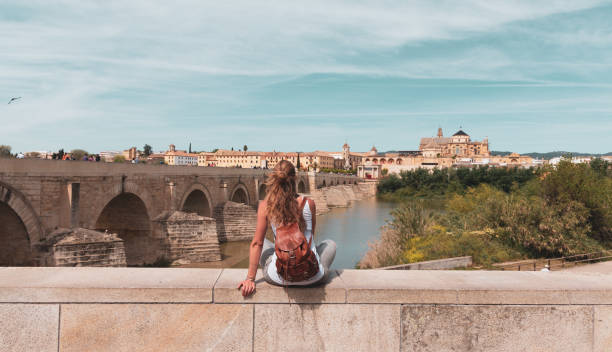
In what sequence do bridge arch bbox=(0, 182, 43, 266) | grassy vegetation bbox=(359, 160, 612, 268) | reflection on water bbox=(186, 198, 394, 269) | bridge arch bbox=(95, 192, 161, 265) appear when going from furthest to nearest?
reflection on water bbox=(186, 198, 394, 269)
bridge arch bbox=(95, 192, 161, 265)
grassy vegetation bbox=(359, 160, 612, 268)
bridge arch bbox=(0, 182, 43, 266)

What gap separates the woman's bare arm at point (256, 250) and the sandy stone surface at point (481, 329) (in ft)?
2.81

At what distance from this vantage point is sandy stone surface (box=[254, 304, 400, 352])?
2459 millimetres

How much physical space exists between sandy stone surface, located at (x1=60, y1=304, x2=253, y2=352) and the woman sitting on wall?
0.20 meters

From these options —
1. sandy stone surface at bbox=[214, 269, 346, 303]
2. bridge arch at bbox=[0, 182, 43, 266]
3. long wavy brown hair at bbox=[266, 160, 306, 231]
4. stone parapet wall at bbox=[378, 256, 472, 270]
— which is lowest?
stone parapet wall at bbox=[378, 256, 472, 270]

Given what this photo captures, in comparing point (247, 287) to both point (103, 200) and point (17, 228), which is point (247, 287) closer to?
→ point (17, 228)

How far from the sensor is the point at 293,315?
2479mm

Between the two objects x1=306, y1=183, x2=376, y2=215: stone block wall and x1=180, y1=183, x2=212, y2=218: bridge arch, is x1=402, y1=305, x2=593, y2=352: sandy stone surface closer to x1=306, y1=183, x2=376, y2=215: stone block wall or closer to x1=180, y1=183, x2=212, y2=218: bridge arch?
x1=180, y1=183, x2=212, y2=218: bridge arch

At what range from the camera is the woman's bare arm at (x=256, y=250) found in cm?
245

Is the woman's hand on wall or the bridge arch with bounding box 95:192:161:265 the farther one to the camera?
the bridge arch with bounding box 95:192:161:265

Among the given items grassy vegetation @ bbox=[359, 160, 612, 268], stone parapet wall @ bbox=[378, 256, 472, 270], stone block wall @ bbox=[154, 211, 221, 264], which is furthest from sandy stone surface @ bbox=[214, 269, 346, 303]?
stone block wall @ bbox=[154, 211, 221, 264]

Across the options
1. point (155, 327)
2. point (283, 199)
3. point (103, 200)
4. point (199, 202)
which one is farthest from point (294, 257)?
point (199, 202)

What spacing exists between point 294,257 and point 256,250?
0.31 meters

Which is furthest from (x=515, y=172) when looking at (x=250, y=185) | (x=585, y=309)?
(x=585, y=309)

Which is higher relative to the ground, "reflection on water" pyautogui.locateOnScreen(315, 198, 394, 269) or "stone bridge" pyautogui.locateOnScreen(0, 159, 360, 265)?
"stone bridge" pyautogui.locateOnScreen(0, 159, 360, 265)
